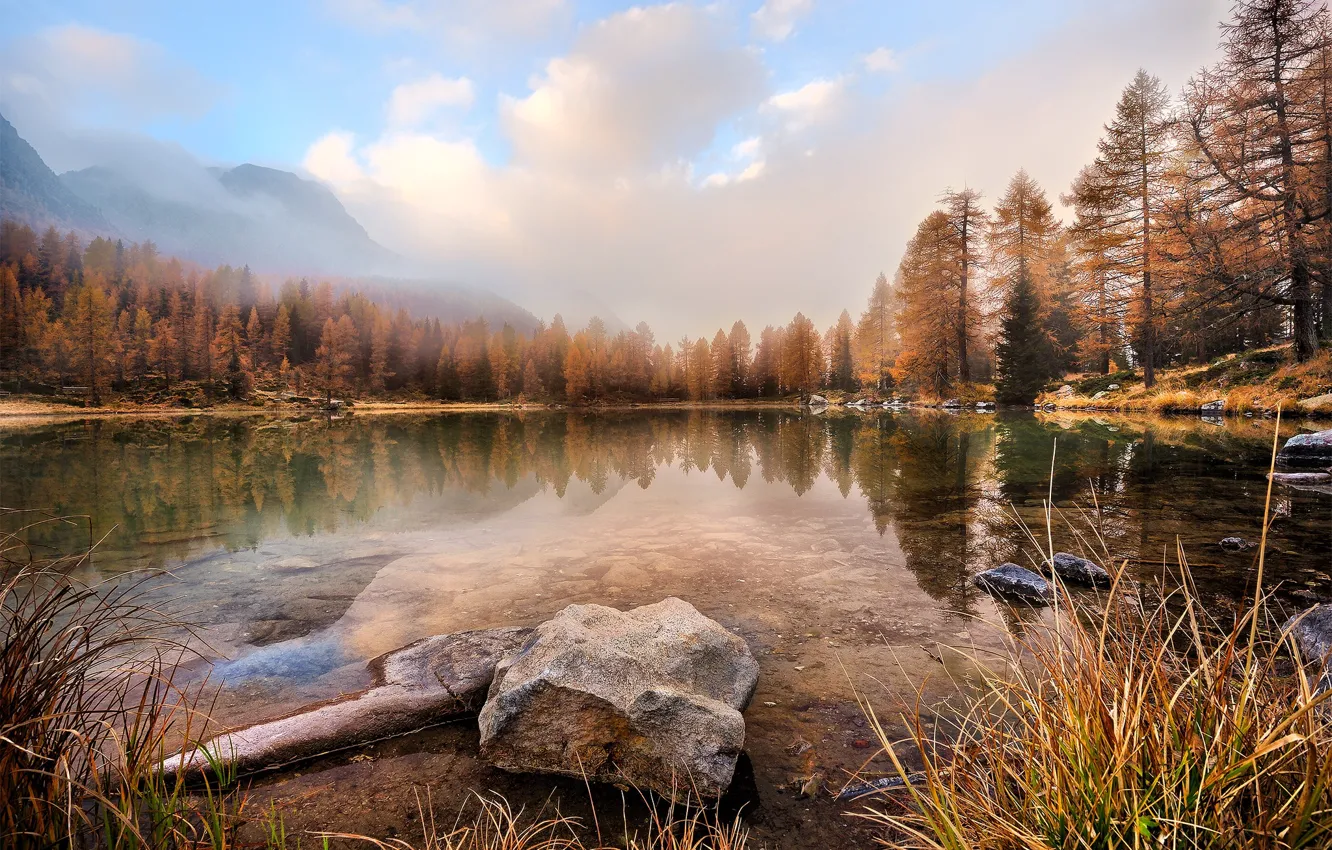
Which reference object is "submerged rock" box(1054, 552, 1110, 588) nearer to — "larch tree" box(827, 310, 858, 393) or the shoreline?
the shoreline

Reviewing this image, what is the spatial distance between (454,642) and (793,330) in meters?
73.7

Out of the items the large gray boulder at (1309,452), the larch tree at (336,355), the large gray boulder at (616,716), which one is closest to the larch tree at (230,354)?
the larch tree at (336,355)

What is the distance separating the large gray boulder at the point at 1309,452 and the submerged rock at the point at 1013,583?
10126mm

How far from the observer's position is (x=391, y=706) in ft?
11.9

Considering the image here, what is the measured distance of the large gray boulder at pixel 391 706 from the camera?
3184mm

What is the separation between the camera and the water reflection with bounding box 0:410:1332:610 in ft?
23.7

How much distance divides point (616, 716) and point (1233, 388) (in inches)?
1166

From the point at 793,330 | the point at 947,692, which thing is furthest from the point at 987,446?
the point at 793,330

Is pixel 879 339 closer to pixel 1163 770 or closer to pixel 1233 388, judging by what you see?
pixel 1233 388

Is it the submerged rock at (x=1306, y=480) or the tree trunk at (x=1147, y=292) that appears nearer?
the submerged rock at (x=1306, y=480)

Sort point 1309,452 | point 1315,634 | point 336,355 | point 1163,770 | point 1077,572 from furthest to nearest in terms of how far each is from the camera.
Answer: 1. point 336,355
2. point 1309,452
3. point 1077,572
4. point 1315,634
5. point 1163,770

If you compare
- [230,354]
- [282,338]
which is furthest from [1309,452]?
[282,338]

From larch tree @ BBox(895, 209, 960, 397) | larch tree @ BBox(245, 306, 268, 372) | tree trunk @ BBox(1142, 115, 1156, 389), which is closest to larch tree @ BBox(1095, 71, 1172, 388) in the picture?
tree trunk @ BBox(1142, 115, 1156, 389)

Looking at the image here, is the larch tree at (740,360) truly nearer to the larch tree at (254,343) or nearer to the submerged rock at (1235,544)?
the larch tree at (254,343)
